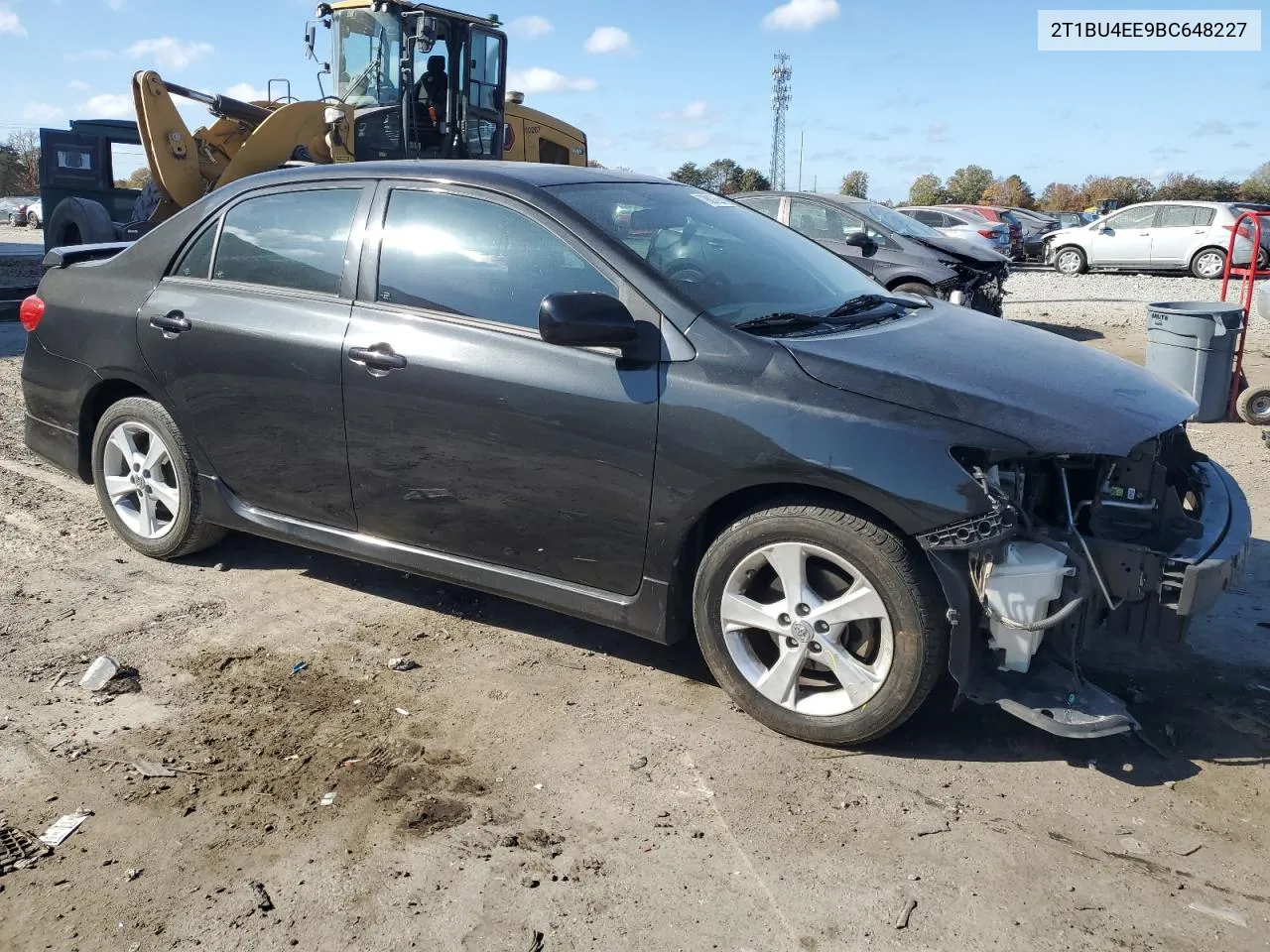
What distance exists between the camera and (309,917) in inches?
106

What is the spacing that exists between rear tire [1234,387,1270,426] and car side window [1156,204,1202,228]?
15.7 metres

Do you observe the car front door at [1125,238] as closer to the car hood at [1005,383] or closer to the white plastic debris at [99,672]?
the car hood at [1005,383]

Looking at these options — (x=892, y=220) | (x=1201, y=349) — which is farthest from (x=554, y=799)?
(x=892, y=220)

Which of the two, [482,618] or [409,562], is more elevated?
[409,562]

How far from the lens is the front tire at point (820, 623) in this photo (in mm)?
3238

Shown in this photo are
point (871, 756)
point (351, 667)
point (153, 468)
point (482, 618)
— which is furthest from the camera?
point (153, 468)

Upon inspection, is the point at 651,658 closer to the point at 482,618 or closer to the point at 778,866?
the point at 482,618

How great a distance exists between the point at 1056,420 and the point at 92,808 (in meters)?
3.10

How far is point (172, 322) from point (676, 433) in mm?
2458

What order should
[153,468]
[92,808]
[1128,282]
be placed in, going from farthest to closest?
[1128,282]
[153,468]
[92,808]

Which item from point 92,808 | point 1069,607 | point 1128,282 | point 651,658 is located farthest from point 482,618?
point 1128,282

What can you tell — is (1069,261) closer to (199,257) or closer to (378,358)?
(199,257)

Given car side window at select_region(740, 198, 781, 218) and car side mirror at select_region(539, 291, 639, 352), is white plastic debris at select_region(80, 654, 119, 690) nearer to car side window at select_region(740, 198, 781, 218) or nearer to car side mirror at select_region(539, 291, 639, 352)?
car side mirror at select_region(539, 291, 639, 352)

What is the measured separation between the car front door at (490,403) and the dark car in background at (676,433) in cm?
1
